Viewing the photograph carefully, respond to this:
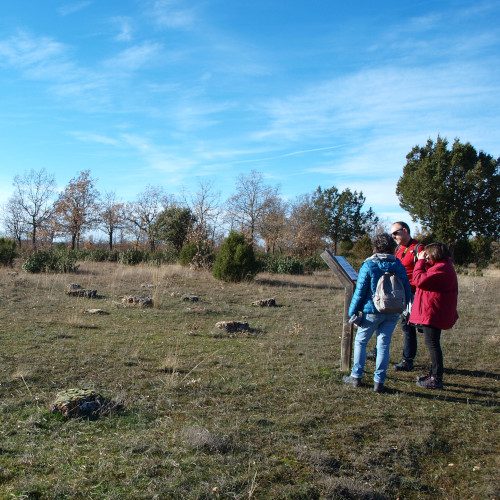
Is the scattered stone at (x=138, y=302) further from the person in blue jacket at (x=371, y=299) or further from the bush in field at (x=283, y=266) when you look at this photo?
the bush in field at (x=283, y=266)

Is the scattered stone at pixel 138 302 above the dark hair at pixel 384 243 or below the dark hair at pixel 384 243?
below

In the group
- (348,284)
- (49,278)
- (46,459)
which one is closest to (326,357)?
(348,284)

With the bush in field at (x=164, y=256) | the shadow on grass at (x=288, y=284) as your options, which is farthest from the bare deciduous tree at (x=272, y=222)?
the shadow on grass at (x=288, y=284)

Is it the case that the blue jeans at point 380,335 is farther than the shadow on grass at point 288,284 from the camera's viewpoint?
No

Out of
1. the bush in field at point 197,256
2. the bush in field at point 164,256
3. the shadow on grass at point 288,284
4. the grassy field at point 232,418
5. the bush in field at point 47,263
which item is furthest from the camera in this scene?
the bush in field at point 164,256

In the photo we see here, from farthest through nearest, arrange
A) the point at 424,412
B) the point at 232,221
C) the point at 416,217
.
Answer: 1. the point at 232,221
2. the point at 416,217
3. the point at 424,412

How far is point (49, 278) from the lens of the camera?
12.7 meters

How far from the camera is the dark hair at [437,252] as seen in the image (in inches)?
180

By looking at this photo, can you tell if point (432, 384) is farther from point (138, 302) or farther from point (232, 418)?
point (138, 302)

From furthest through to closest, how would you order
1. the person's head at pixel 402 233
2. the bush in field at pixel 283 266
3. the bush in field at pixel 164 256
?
the bush in field at pixel 164 256
the bush in field at pixel 283 266
the person's head at pixel 402 233

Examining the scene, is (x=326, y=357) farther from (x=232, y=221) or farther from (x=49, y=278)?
(x=232, y=221)

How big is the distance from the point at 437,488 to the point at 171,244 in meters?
22.5

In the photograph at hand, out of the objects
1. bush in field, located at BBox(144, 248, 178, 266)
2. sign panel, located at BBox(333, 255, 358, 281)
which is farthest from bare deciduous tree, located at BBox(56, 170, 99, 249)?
sign panel, located at BBox(333, 255, 358, 281)

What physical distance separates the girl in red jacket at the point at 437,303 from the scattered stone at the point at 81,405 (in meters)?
3.30
